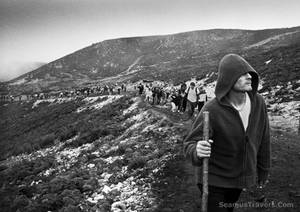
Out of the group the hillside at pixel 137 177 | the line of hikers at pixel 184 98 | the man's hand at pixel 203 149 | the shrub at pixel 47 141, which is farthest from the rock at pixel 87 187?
the shrub at pixel 47 141

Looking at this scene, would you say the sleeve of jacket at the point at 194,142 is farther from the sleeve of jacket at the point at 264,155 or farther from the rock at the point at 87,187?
the rock at the point at 87,187

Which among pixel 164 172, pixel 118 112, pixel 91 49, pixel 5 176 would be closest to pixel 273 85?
pixel 118 112

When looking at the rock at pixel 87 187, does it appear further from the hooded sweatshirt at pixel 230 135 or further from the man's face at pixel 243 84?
the man's face at pixel 243 84

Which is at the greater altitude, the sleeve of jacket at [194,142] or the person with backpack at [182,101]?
the sleeve of jacket at [194,142]

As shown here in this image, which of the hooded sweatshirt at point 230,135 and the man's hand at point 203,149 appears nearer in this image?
the man's hand at point 203,149

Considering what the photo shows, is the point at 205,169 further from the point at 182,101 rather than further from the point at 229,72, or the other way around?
the point at 182,101

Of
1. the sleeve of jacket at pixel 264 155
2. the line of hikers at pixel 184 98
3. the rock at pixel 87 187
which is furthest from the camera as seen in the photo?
the line of hikers at pixel 184 98

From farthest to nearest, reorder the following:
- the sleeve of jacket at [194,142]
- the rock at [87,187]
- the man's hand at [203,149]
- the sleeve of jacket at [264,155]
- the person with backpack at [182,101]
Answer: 1. the person with backpack at [182,101]
2. the rock at [87,187]
3. the sleeve of jacket at [264,155]
4. the sleeve of jacket at [194,142]
5. the man's hand at [203,149]

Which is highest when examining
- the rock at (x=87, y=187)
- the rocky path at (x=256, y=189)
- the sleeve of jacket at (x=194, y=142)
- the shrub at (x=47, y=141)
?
the sleeve of jacket at (x=194, y=142)

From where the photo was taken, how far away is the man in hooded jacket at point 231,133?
2.71 metres

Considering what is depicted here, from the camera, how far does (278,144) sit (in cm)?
1051

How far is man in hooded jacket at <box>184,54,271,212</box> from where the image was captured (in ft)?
8.87

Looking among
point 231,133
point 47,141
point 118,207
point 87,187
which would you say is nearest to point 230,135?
point 231,133

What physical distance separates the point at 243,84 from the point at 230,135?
0.48 metres
